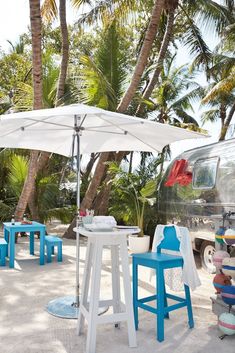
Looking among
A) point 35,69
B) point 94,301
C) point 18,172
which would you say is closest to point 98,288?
point 94,301

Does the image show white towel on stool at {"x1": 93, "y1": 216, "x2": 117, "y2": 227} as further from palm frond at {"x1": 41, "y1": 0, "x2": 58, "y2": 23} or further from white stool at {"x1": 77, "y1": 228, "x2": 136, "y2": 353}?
palm frond at {"x1": 41, "y1": 0, "x2": 58, "y2": 23}

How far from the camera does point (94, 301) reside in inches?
144

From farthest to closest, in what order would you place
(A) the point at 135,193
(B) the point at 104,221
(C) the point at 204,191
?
1. (A) the point at 135,193
2. (C) the point at 204,191
3. (B) the point at 104,221

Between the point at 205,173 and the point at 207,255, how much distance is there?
5.00 ft

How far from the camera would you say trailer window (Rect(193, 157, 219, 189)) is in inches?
263

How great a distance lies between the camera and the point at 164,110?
55.8 feet

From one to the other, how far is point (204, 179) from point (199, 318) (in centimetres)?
300

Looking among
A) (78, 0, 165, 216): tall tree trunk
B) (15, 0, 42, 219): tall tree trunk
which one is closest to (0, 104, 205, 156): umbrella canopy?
(15, 0, 42, 219): tall tree trunk

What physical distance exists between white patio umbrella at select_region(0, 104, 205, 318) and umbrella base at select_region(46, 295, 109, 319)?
173 mm

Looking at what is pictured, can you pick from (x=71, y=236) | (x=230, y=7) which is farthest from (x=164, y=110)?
(x=71, y=236)

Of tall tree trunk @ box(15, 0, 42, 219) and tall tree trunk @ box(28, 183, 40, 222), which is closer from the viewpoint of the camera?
tall tree trunk @ box(15, 0, 42, 219)

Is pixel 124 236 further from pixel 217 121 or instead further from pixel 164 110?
pixel 217 121

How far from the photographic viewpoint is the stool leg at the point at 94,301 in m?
3.55

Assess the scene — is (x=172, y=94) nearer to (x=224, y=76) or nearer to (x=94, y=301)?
(x=224, y=76)
